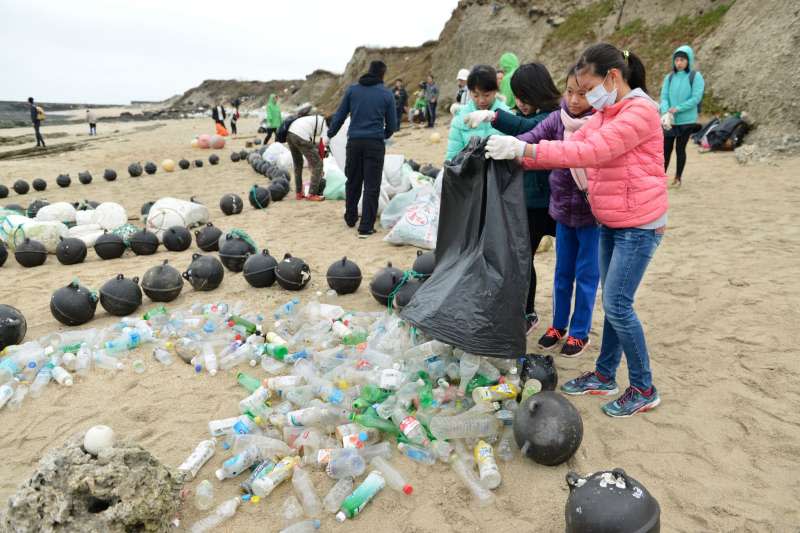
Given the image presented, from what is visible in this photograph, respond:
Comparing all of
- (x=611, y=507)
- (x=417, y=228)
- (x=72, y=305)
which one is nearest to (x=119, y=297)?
(x=72, y=305)

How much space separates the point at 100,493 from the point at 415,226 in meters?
5.01

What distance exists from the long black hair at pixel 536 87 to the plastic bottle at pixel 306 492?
3.02 m

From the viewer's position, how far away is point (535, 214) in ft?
13.0

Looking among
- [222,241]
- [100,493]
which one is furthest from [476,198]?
[222,241]

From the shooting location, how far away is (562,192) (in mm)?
3541

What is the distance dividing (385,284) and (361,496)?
97.6 inches

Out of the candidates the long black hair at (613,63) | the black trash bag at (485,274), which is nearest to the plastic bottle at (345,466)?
the black trash bag at (485,274)

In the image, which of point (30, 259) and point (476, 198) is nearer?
point (476, 198)

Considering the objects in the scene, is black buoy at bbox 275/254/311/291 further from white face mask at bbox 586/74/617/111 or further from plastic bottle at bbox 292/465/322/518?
white face mask at bbox 586/74/617/111

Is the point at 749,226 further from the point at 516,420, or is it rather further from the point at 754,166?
the point at 516,420

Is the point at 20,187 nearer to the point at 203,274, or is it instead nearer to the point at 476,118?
the point at 203,274

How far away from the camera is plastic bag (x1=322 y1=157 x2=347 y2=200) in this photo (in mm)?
10109

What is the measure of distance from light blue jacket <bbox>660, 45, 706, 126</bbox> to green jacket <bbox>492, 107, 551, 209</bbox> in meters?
5.21

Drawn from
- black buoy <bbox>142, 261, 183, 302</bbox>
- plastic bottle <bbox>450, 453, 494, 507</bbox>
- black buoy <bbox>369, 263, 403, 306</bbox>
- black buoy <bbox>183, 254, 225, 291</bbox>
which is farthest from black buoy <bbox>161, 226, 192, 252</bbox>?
plastic bottle <bbox>450, 453, 494, 507</bbox>
